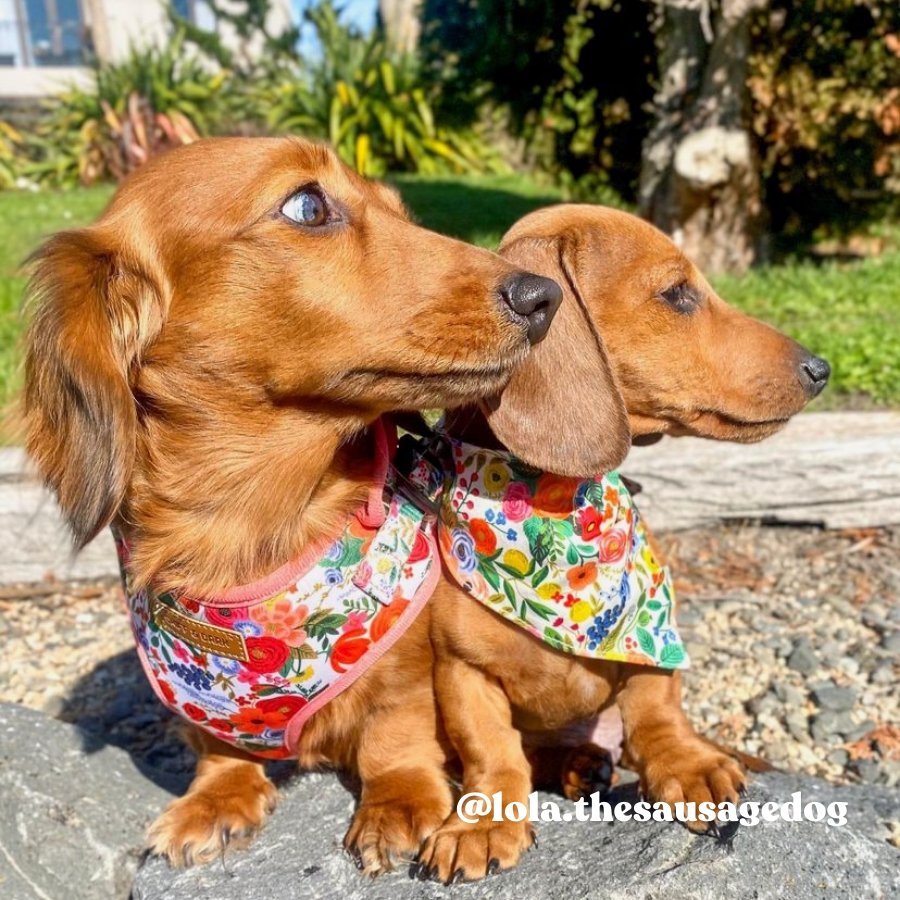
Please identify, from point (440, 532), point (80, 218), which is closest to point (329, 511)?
point (440, 532)

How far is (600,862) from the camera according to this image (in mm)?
2135

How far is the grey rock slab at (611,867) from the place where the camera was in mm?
2037

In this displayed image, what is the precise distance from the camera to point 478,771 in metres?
2.25

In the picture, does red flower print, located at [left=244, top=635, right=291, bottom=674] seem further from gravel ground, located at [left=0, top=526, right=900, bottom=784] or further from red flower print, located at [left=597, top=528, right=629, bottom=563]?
gravel ground, located at [left=0, top=526, right=900, bottom=784]

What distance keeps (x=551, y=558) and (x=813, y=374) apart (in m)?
0.84

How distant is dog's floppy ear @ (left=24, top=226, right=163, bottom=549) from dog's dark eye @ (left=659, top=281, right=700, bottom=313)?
47.3 inches

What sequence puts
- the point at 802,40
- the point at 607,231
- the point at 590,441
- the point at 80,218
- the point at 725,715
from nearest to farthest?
the point at 590,441 → the point at 607,231 → the point at 725,715 → the point at 802,40 → the point at 80,218

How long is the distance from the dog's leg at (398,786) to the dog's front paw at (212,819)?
0.26m

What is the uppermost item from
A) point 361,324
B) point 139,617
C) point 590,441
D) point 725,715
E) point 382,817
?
point 361,324

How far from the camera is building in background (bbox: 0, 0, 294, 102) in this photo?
1878 cm

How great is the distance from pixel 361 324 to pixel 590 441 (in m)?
0.56

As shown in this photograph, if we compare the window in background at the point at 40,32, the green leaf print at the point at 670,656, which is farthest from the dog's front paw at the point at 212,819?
the window in background at the point at 40,32

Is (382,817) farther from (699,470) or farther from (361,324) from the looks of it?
(699,470)

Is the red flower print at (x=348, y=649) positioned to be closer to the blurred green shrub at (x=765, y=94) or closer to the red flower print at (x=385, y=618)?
the red flower print at (x=385, y=618)
